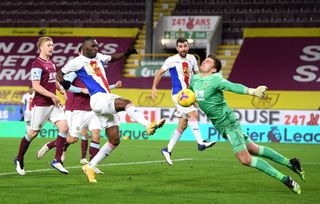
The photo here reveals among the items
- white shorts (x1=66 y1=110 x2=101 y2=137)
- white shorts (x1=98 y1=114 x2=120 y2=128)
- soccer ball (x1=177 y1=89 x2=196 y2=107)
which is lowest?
white shorts (x1=66 y1=110 x2=101 y2=137)

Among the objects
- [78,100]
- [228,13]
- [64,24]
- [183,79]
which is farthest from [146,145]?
[64,24]

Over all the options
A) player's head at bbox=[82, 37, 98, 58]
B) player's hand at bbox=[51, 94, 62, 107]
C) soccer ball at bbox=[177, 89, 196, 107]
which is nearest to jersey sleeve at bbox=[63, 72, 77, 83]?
player's hand at bbox=[51, 94, 62, 107]

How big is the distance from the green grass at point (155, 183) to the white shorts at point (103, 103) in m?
1.03

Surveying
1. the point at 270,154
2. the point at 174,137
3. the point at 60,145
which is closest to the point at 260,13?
the point at 174,137

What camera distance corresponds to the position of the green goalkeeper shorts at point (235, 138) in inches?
398

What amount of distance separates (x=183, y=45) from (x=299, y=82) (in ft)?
56.5

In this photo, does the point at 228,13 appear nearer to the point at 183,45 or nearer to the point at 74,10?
the point at 74,10

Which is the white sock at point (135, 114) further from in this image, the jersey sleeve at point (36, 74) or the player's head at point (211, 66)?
the jersey sleeve at point (36, 74)

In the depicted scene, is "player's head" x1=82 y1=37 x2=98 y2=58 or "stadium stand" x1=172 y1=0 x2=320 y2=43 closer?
"player's head" x1=82 y1=37 x2=98 y2=58

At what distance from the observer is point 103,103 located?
436 inches

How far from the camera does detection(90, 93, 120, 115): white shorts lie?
11.0 m

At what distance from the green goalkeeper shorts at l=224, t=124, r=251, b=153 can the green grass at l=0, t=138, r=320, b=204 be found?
604 mm

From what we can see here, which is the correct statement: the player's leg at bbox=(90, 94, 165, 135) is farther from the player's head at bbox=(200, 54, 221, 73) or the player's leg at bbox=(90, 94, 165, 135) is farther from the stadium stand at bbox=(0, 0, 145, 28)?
the stadium stand at bbox=(0, 0, 145, 28)

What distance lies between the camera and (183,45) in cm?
1504
